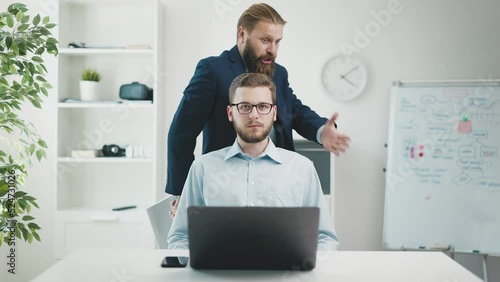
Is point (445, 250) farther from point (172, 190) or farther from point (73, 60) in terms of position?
point (73, 60)

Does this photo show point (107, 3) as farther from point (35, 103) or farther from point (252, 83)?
point (252, 83)

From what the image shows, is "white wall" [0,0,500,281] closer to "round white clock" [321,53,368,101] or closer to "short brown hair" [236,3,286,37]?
"round white clock" [321,53,368,101]

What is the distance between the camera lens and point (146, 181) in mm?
3783

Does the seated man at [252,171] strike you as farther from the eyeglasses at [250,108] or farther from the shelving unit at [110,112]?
the shelving unit at [110,112]

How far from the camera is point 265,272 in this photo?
4.23ft

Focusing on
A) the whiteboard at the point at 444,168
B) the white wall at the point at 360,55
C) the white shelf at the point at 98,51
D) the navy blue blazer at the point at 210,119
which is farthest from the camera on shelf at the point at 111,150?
the whiteboard at the point at 444,168

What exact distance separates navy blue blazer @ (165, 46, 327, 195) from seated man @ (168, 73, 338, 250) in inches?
11.1

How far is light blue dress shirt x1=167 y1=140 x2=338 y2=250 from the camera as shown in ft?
5.90

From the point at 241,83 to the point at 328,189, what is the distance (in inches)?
72.5

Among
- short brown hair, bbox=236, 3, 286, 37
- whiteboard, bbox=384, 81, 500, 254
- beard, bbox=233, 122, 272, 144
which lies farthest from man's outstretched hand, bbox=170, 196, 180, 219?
whiteboard, bbox=384, 81, 500, 254

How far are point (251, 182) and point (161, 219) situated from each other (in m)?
0.58

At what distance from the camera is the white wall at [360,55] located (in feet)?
12.3

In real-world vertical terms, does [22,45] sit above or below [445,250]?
above

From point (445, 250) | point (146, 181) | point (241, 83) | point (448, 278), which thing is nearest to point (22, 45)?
point (241, 83)
